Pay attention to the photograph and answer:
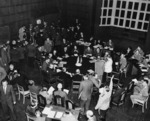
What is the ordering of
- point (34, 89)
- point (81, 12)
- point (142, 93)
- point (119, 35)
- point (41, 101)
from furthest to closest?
point (81, 12) → point (119, 35) → point (142, 93) → point (34, 89) → point (41, 101)

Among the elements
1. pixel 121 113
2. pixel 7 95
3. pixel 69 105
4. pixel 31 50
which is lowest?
pixel 121 113

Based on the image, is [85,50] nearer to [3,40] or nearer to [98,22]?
[98,22]

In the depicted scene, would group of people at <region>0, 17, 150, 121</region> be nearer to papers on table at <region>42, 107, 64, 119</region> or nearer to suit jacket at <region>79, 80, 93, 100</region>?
suit jacket at <region>79, 80, 93, 100</region>

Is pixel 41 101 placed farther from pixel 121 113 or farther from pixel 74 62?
pixel 74 62

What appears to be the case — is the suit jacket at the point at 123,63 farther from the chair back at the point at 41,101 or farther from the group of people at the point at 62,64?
the chair back at the point at 41,101

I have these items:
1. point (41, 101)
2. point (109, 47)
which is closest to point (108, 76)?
point (109, 47)

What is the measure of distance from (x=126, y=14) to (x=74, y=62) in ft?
19.9

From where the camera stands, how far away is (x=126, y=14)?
14.2 metres

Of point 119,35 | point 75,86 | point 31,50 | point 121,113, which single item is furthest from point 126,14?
point 121,113

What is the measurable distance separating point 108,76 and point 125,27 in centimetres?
639

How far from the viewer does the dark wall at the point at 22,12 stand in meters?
12.1

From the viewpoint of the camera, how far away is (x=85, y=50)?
11070 millimetres

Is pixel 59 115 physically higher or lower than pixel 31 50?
lower

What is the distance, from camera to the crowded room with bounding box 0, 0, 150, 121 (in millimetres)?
6945
